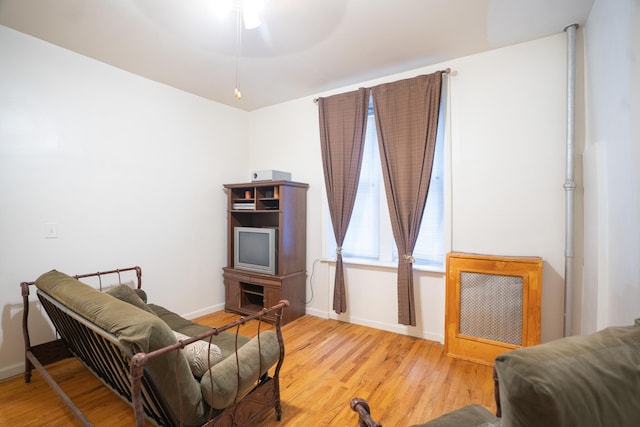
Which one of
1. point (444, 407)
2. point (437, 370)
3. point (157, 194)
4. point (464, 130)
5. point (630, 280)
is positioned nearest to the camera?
point (630, 280)

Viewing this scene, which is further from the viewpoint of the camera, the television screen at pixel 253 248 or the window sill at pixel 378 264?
the television screen at pixel 253 248

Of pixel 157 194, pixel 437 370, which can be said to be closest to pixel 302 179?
pixel 157 194

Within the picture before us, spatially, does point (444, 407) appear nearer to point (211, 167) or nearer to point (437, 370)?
point (437, 370)

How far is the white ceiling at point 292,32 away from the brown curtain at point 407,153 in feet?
0.93

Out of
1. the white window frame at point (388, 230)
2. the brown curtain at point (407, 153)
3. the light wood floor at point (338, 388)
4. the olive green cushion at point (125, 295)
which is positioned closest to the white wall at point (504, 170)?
the white window frame at point (388, 230)

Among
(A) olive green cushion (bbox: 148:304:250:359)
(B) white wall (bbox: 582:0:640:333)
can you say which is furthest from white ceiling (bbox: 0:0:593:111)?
(A) olive green cushion (bbox: 148:304:250:359)

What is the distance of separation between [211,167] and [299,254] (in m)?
1.58

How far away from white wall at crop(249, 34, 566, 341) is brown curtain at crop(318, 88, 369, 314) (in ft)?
1.01

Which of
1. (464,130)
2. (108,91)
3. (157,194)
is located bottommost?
(157,194)

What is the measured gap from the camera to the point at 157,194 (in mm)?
3217

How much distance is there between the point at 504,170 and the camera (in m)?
2.57

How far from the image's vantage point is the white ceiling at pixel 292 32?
6.65 ft

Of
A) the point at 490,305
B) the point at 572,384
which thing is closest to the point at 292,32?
the point at 572,384

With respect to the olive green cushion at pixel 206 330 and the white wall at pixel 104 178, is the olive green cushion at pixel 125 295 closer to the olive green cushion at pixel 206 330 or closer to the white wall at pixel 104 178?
the olive green cushion at pixel 206 330
